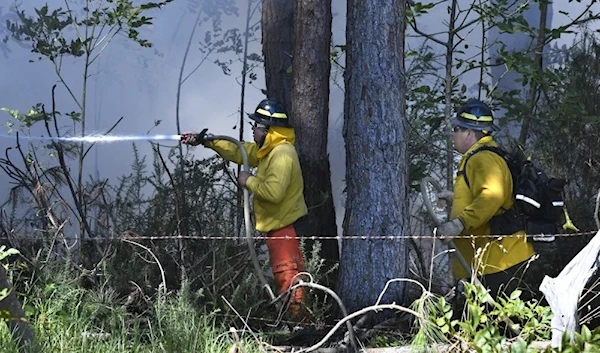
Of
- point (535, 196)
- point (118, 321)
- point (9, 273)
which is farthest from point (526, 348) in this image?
point (9, 273)

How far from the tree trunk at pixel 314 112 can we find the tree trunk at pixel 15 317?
2429mm

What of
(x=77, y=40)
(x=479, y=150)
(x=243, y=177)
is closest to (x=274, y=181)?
(x=243, y=177)

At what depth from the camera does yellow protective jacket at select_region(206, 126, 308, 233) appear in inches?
253

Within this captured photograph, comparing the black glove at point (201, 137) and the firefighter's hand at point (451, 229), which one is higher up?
the black glove at point (201, 137)

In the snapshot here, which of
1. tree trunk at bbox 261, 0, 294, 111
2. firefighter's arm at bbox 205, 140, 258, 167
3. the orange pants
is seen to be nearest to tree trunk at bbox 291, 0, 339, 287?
tree trunk at bbox 261, 0, 294, 111

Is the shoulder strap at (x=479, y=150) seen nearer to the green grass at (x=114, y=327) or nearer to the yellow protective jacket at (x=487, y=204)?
the yellow protective jacket at (x=487, y=204)

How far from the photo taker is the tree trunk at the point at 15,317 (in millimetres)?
4711

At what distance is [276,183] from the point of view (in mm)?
6406

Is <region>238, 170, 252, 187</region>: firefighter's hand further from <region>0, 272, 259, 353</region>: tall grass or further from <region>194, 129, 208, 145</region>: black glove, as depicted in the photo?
<region>0, 272, 259, 353</region>: tall grass

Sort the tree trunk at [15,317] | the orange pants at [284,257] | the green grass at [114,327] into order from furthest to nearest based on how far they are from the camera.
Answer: the orange pants at [284,257] < the green grass at [114,327] < the tree trunk at [15,317]

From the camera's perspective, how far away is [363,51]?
6.18 m

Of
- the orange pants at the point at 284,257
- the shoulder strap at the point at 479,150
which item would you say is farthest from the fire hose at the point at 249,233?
the shoulder strap at the point at 479,150

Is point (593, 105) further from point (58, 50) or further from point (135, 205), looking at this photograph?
point (58, 50)

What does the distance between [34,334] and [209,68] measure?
3.45 metres
